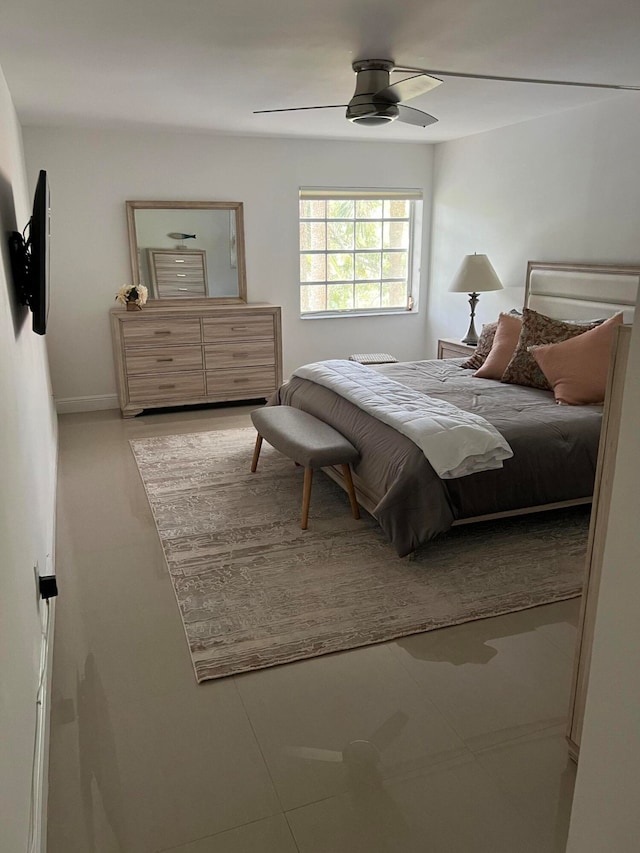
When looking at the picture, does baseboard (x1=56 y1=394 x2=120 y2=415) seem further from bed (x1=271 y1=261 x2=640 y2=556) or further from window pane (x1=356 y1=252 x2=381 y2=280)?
window pane (x1=356 y1=252 x2=381 y2=280)

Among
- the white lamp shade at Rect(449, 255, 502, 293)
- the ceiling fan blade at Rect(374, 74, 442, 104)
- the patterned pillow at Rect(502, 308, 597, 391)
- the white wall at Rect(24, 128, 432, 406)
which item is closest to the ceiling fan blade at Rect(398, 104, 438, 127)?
the ceiling fan blade at Rect(374, 74, 442, 104)

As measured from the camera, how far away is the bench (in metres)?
3.35

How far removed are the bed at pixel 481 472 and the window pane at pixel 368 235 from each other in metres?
2.85

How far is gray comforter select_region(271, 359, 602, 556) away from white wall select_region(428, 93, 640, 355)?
157 centimetres

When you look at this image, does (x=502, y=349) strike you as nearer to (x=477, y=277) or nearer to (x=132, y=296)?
(x=477, y=277)

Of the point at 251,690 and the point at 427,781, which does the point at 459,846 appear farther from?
the point at 251,690

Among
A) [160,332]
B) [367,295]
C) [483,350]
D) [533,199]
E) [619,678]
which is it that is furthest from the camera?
[367,295]

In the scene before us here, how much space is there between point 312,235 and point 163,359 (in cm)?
203

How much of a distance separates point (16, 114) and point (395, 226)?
145 inches

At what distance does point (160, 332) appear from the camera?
5.54 m

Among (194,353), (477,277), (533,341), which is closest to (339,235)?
(477,277)

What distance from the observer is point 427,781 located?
73.4 inches

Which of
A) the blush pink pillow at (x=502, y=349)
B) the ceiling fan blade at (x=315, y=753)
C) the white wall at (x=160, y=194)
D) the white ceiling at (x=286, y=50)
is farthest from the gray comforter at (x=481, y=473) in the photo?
the white wall at (x=160, y=194)

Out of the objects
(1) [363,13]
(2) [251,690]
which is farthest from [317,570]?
(1) [363,13]
